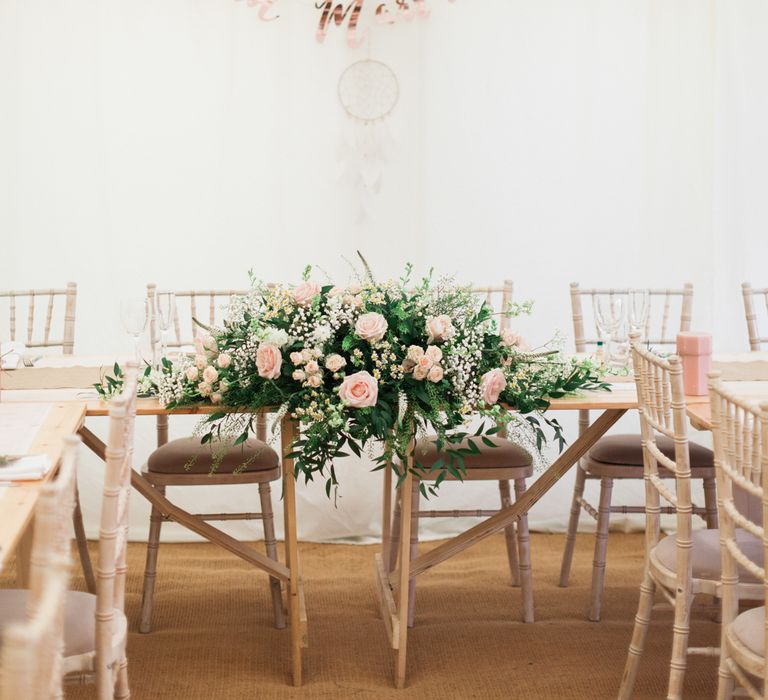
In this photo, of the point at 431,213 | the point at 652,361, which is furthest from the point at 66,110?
the point at 652,361

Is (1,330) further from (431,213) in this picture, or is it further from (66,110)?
(431,213)

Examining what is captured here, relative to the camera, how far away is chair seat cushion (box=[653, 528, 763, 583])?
2.15m

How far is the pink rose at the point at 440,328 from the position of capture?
2379 millimetres

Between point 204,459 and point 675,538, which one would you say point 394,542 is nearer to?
point 204,459

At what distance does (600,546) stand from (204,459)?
3.91ft

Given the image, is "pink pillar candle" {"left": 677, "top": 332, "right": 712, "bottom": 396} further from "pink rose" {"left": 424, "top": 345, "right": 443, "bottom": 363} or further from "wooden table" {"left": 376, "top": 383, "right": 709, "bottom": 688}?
"pink rose" {"left": 424, "top": 345, "right": 443, "bottom": 363}

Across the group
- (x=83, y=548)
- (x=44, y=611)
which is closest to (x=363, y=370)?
(x=83, y=548)

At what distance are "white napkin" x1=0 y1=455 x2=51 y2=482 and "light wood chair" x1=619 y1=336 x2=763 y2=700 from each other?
1221mm

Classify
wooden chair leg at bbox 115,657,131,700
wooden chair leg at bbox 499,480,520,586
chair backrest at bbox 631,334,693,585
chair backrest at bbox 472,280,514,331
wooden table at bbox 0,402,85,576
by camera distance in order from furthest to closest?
chair backrest at bbox 472,280,514,331, wooden chair leg at bbox 499,480,520,586, chair backrest at bbox 631,334,693,585, wooden chair leg at bbox 115,657,131,700, wooden table at bbox 0,402,85,576

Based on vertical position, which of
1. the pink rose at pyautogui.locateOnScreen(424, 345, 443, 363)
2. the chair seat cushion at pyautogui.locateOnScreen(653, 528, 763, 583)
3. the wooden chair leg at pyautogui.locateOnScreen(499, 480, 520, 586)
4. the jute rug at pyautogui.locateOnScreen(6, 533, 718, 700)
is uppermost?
the pink rose at pyautogui.locateOnScreen(424, 345, 443, 363)

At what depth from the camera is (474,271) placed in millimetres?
4047

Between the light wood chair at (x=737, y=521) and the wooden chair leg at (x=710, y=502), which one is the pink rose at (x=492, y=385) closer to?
the light wood chair at (x=737, y=521)

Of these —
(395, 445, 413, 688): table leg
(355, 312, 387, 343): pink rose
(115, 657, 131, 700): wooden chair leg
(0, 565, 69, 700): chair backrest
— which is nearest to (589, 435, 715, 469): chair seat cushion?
(395, 445, 413, 688): table leg

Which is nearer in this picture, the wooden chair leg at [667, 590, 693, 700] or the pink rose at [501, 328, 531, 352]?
the wooden chair leg at [667, 590, 693, 700]
